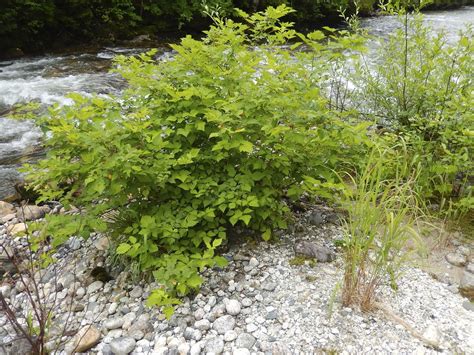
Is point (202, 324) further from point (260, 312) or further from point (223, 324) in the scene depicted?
point (260, 312)

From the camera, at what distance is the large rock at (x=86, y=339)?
2094 millimetres

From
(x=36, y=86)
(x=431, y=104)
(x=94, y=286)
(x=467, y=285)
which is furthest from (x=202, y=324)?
(x=36, y=86)

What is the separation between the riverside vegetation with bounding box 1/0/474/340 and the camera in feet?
7.16

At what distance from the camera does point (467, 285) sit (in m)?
2.50

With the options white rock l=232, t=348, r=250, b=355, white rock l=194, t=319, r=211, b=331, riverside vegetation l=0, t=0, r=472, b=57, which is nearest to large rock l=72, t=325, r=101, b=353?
white rock l=194, t=319, r=211, b=331

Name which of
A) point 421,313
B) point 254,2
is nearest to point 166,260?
point 421,313

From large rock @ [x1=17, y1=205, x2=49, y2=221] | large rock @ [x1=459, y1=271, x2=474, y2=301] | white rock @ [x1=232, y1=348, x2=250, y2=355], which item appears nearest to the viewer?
white rock @ [x1=232, y1=348, x2=250, y2=355]

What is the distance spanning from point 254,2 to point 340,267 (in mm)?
12442

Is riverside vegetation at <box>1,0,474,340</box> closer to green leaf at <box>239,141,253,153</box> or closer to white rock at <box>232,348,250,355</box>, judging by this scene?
green leaf at <box>239,141,253,153</box>

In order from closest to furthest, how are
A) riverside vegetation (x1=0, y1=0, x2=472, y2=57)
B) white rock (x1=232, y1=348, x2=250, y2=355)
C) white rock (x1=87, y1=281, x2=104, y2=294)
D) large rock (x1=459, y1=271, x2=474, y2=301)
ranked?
white rock (x1=232, y1=348, x2=250, y2=355), large rock (x1=459, y1=271, x2=474, y2=301), white rock (x1=87, y1=281, x2=104, y2=294), riverside vegetation (x1=0, y1=0, x2=472, y2=57)

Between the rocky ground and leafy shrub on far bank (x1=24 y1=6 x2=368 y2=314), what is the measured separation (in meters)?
0.19

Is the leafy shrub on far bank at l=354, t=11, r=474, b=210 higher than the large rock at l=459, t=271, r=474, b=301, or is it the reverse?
the leafy shrub on far bank at l=354, t=11, r=474, b=210

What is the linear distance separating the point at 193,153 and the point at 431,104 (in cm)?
221

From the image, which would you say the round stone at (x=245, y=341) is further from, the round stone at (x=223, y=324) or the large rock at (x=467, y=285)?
the large rock at (x=467, y=285)
